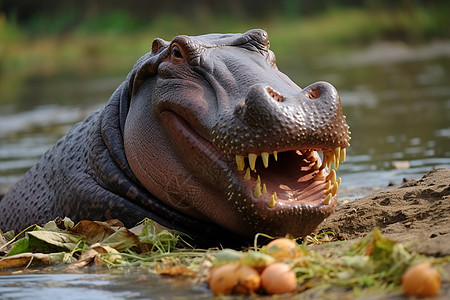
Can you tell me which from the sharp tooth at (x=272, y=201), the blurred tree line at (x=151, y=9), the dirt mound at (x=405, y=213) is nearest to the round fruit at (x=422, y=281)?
the dirt mound at (x=405, y=213)

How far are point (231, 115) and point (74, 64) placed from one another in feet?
79.6

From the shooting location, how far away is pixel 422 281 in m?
2.98

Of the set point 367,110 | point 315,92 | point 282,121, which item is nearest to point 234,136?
point 282,121

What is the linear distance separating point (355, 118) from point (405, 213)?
6.79m

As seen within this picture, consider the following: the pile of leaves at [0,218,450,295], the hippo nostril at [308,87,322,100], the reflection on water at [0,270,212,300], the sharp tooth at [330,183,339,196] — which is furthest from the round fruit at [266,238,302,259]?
the hippo nostril at [308,87,322,100]

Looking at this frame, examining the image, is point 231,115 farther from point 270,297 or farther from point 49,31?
point 49,31

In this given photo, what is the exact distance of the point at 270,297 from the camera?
10.8ft

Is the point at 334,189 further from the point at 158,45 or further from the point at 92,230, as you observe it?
the point at 158,45

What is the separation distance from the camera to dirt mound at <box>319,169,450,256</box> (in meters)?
4.22

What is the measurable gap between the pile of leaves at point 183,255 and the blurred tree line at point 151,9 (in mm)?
23590

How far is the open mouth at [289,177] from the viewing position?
13.4ft

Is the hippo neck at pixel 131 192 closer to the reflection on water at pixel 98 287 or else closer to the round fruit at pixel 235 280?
the reflection on water at pixel 98 287

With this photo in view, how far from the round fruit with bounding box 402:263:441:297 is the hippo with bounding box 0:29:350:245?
43.7 inches

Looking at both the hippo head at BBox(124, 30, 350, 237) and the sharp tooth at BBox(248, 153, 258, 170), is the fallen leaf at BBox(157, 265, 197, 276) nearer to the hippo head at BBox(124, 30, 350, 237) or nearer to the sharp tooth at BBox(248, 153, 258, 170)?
the hippo head at BBox(124, 30, 350, 237)
